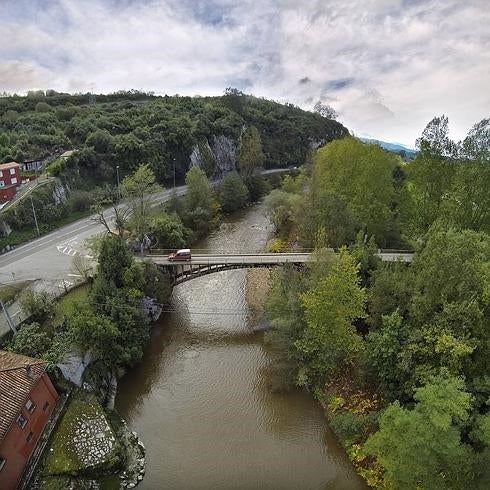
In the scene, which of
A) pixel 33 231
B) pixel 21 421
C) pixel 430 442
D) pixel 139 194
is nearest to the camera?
pixel 430 442

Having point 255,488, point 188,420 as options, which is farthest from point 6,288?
point 255,488

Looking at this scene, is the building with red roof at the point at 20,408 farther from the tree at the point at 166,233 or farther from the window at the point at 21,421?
the tree at the point at 166,233

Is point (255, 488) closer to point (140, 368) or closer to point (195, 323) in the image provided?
point (140, 368)

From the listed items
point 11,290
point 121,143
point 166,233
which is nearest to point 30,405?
point 11,290

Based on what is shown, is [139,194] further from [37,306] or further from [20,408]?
[20,408]

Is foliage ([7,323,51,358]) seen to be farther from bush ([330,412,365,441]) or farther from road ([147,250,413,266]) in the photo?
bush ([330,412,365,441])

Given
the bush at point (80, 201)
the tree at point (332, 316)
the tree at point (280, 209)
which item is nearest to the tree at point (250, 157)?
the tree at point (280, 209)

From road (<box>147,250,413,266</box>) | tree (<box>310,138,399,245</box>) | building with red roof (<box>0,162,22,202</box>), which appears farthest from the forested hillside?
tree (<box>310,138,399,245</box>)
